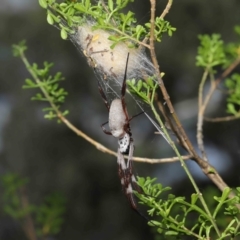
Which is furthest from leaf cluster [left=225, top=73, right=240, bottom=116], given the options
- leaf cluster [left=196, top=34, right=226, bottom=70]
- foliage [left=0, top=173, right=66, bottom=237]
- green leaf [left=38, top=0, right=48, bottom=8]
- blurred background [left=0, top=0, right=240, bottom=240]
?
blurred background [left=0, top=0, right=240, bottom=240]

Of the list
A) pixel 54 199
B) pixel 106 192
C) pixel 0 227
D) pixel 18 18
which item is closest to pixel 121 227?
pixel 106 192

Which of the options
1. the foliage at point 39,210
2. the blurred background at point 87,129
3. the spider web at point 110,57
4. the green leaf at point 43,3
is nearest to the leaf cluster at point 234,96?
the spider web at point 110,57

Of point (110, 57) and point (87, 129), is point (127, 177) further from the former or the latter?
point (87, 129)

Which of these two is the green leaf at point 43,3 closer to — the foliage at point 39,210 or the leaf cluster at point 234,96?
the leaf cluster at point 234,96

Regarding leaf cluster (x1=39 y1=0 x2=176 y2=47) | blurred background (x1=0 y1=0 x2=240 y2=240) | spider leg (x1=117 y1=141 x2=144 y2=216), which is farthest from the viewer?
blurred background (x1=0 y1=0 x2=240 y2=240)

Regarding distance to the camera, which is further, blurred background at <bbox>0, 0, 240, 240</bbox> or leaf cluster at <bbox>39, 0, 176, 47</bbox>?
blurred background at <bbox>0, 0, 240, 240</bbox>

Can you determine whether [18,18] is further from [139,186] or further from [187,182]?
[139,186]

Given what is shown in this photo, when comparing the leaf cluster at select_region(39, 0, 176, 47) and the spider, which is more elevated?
the leaf cluster at select_region(39, 0, 176, 47)

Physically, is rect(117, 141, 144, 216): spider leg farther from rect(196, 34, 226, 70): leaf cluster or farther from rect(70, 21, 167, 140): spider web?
rect(196, 34, 226, 70): leaf cluster
